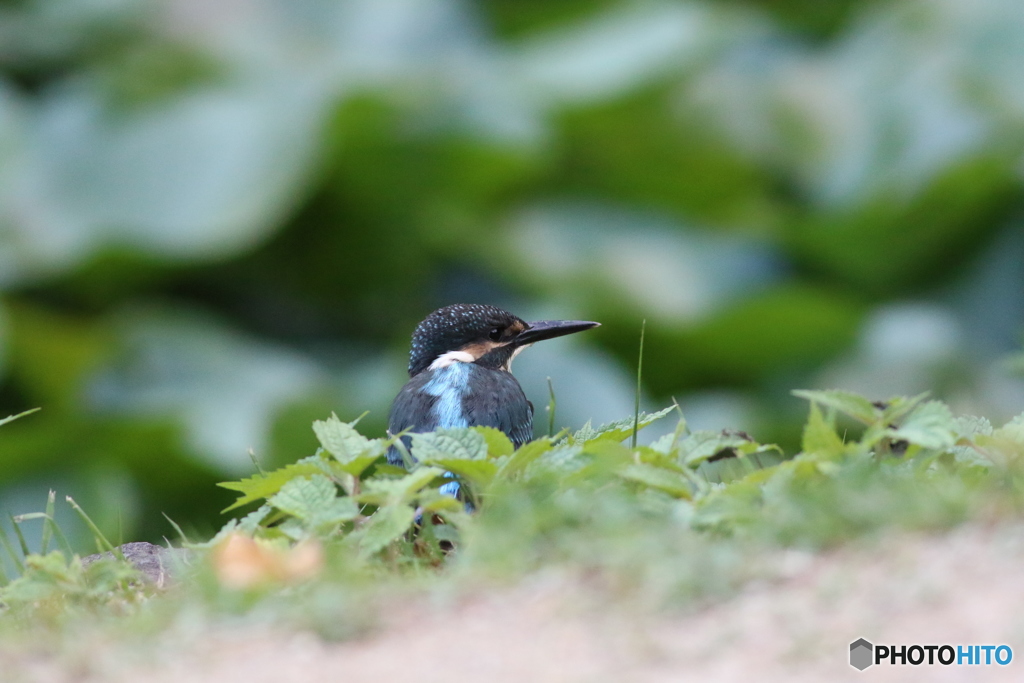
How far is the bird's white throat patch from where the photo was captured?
13.2ft

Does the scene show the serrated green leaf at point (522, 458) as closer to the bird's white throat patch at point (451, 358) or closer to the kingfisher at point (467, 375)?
the kingfisher at point (467, 375)

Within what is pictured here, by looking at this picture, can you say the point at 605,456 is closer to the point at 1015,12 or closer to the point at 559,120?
the point at 559,120

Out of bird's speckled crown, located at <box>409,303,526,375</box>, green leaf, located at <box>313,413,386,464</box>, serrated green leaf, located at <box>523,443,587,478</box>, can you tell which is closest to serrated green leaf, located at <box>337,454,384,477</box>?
green leaf, located at <box>313,413,386,464</box>

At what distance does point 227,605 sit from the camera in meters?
2.46

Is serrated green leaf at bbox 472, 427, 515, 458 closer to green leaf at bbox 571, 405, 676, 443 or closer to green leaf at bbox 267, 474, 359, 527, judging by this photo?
green leaf at bbox 571, 405, 676, 443

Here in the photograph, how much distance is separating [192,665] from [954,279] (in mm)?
8359

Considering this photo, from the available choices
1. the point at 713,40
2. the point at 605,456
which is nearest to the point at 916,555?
the point at 605,456

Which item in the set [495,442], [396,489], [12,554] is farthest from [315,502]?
[12,554]

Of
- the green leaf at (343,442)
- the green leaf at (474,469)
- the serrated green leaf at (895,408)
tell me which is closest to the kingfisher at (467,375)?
the green leaf at (343,442)

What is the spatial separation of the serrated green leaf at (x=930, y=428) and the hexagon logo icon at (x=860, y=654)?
0.64 metres

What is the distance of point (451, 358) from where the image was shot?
4086 millimetres

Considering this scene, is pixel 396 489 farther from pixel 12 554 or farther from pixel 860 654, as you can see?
pixel 860 654

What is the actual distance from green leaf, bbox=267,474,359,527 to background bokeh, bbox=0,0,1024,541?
4.21 m

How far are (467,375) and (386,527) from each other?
1149mm
